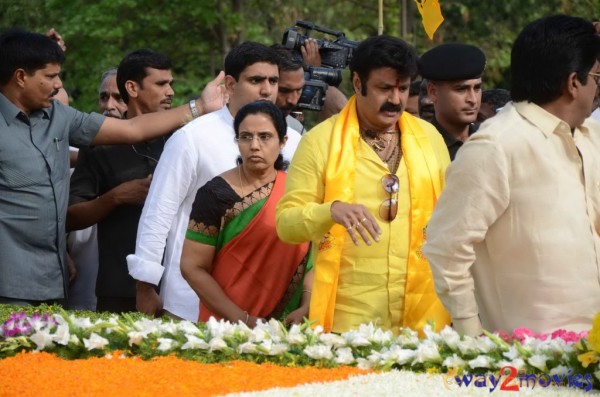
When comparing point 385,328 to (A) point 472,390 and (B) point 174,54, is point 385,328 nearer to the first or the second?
(A) point 472,390

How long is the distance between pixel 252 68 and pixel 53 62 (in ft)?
3.73

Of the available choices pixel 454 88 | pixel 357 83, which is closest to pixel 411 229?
pixel 357 83

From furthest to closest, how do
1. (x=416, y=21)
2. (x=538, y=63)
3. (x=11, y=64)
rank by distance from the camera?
(x=416, y=21)
(x=11, y=64)
(x=538, y=63)

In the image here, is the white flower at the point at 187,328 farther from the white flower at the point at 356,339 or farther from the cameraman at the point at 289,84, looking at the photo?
the cameraman at the point at 289,84

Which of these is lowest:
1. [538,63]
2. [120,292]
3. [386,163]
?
[120,292]

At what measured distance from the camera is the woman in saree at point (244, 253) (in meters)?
6.41

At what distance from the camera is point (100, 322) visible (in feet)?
18.3

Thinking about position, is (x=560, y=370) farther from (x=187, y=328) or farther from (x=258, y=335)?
(x=187, y=328)

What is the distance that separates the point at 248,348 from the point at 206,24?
17629mm

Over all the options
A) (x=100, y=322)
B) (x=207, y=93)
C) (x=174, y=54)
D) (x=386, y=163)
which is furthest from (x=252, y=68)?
(x=174, y=54)

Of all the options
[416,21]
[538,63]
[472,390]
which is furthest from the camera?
[416,21]

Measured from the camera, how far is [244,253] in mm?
6473

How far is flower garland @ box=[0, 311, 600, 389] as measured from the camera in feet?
14.8

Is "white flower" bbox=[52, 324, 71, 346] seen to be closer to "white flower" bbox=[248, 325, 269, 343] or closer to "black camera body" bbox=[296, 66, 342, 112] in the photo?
"white flower" bbox=[248, 325, 269, 343]
